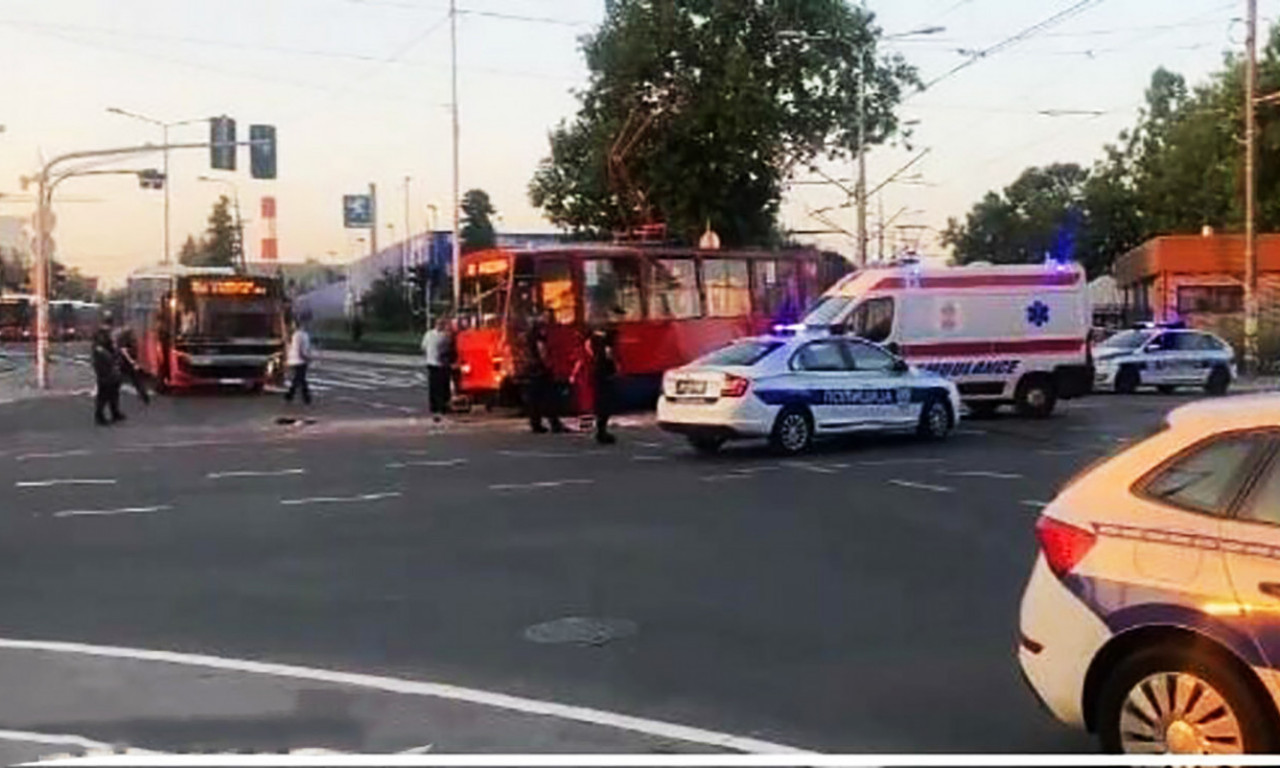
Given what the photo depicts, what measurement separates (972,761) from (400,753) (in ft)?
11.2

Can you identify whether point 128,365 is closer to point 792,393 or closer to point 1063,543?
point 792,393

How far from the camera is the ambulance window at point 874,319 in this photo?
89.8ft

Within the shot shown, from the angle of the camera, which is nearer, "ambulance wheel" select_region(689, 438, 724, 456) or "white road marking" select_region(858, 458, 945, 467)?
"white road marking" select_region(858, 458, 945, 467)

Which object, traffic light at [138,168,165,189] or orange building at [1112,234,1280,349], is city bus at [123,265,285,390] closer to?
traffic light at [138,168,165,189]

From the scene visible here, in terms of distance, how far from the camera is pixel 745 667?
862 cm

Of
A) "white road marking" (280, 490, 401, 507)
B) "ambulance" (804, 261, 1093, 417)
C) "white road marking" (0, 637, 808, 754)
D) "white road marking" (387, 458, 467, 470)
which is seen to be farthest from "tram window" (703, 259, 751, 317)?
"white road marking" (0, 637, 808, 754)

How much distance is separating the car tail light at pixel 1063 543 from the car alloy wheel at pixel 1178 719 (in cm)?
53

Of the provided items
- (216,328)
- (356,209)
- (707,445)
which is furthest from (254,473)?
(356,209)

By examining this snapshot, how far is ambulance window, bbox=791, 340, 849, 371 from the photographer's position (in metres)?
21.4

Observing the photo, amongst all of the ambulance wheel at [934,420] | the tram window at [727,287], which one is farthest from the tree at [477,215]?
the ambulance wheel at [934,420]

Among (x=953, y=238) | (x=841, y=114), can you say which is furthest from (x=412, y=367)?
(x=953, y=238)

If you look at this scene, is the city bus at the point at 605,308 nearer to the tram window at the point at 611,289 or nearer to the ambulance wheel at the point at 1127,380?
the tram window at the point at 611,289

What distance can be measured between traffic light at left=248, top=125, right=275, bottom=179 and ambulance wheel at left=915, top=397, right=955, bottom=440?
22.8m

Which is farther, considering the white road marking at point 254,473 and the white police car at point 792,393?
the white police car at point 792,393
